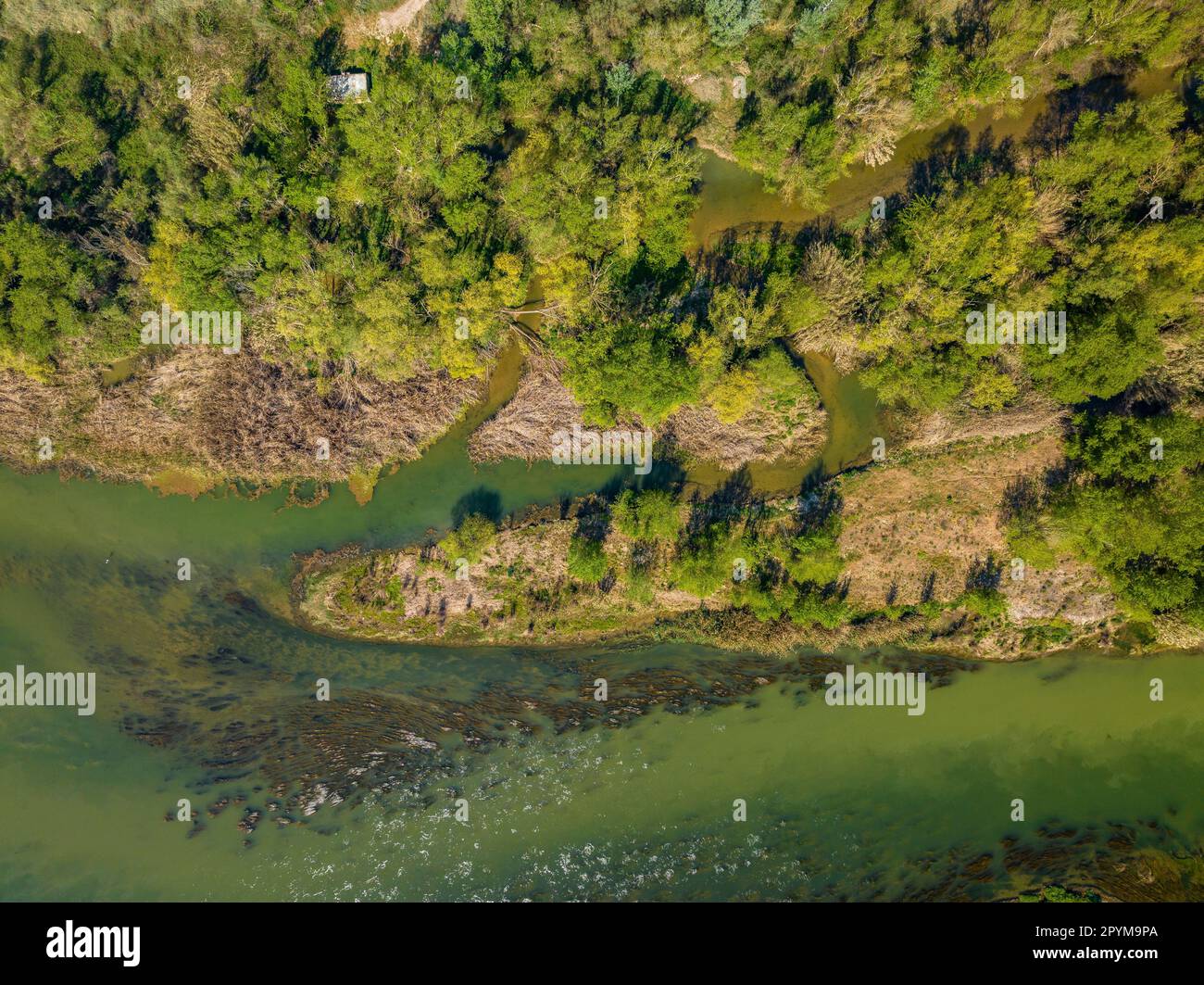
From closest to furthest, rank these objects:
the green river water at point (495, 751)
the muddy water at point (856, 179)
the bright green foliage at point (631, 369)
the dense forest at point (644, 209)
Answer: the dense forest at point (644, 209) < the bright green foliage at point (631, 369) < the muddy water at point (856, 179) < the green river water at point (495, 751)

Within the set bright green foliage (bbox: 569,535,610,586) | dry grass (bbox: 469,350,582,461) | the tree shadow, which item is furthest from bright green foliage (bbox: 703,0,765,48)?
bright green foliage (bbox: 569,535,610,586)

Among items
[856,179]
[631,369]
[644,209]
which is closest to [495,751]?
[631,369]

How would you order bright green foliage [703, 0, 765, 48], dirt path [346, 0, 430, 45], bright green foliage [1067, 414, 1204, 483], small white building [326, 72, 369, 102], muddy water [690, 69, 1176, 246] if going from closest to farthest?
bright green foliage [1067, 414, 1204, 483]
bright green foliage [703, 0, 765, 48]
small white building [326, 72, 369, 102]
dirt path [346, 0, 430, 45]
muddy water [690, 69, 1176, 246]

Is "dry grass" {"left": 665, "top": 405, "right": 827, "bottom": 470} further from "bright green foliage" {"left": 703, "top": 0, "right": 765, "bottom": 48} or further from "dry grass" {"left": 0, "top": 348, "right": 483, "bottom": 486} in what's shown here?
"bright green foliage" {"left": 703, "top": 0, "right": 765, "bottom": 48}

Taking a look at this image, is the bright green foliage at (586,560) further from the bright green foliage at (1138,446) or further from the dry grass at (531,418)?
the bright green foliage at (1138,446)

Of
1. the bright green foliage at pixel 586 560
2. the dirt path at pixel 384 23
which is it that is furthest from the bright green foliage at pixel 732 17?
the bright green foliage at pixel 586 560

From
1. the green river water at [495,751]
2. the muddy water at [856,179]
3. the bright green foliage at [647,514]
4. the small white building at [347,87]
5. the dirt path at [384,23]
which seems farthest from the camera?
the green river water at [495,751]

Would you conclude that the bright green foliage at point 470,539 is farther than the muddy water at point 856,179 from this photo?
Yes

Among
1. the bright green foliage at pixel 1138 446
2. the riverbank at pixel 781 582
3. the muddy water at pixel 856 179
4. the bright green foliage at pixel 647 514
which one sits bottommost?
the riverbank at pixel 781 582
